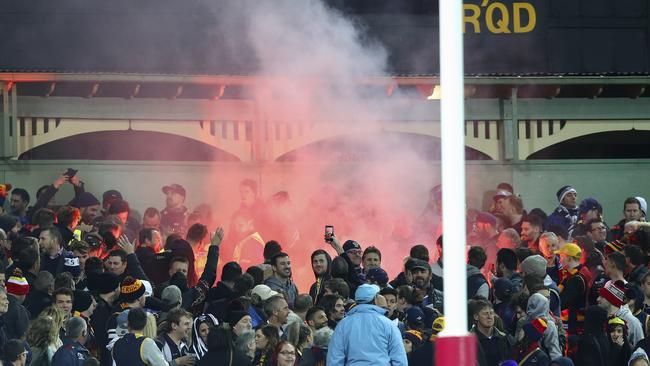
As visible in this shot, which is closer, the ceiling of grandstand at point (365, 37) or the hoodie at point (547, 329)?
the hoodie at point (547, 329)

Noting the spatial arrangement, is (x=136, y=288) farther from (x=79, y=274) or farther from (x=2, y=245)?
(x=2, y=245)

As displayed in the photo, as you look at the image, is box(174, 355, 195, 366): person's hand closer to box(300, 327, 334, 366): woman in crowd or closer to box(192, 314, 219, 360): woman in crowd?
box(192, 314, 219, 360): woman in crowd

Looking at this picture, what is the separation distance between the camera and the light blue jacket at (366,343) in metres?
9.86

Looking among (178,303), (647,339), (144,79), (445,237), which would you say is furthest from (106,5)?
(445,237)

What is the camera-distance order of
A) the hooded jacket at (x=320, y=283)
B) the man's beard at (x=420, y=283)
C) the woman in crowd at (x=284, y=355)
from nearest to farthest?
the woman in crowd at (x=284, y=355) → the man's beard at (x=420, y=283) → the hooded jacket at (x=320, y=283)

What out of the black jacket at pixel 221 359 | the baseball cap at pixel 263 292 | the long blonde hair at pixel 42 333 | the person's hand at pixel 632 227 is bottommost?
the black jacket at pixel 221 359

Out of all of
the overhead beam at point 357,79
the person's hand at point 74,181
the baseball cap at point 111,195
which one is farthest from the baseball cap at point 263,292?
the overhead beam at point 357,79

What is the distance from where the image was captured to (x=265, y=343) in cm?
1039

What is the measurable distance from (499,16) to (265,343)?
342 inches

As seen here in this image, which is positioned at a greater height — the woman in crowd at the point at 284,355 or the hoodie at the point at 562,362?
the woman in crowd at the point at 284,355

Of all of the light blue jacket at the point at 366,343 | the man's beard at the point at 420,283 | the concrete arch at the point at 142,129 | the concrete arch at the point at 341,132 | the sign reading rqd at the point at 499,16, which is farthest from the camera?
the sign reading rqd at the point at 499,16

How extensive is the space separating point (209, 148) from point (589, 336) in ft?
28.1

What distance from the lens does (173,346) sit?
10.4 metres

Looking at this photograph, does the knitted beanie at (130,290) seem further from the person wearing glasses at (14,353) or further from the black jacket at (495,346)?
the black jacket at (495,346)
